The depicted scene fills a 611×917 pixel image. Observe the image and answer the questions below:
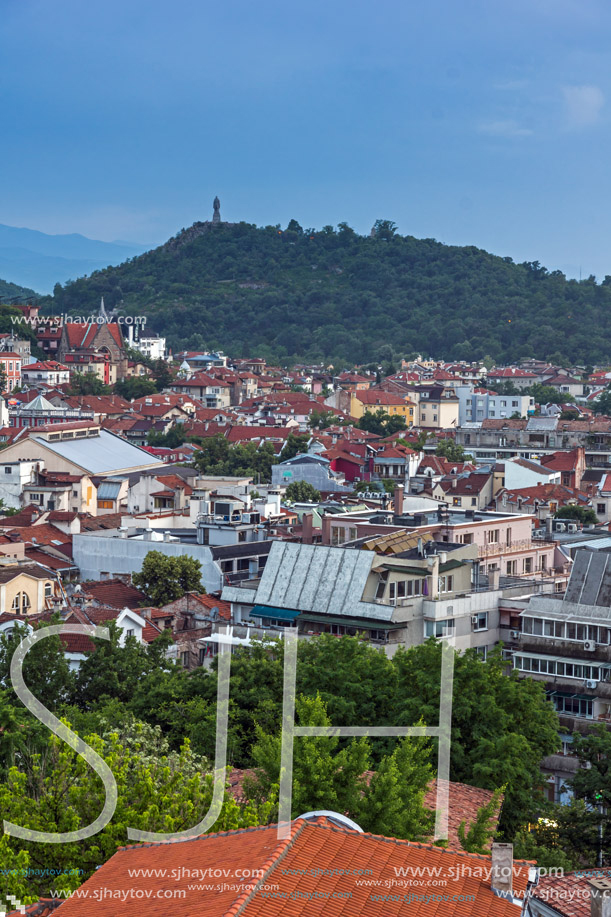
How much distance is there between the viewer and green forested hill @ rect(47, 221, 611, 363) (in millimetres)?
109000

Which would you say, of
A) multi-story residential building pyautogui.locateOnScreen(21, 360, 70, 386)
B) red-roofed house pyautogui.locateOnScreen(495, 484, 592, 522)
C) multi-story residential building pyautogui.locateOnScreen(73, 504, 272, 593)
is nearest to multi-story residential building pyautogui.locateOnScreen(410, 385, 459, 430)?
multi-story residential building pyautogui.locateOnScreen(21, 360, 70, 386)

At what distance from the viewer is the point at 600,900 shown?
23.9 ft

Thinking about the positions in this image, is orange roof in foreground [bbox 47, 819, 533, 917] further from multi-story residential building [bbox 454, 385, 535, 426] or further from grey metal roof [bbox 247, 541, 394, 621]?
multi-story residential building [bbox 454, 385, 535, 426]

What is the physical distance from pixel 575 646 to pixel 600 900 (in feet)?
33.1

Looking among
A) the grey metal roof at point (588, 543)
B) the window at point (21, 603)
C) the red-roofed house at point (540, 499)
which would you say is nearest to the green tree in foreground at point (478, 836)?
the window at point (21, 603)

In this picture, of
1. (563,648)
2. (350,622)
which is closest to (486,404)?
(350,622)

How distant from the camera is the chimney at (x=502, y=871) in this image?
22.9ft

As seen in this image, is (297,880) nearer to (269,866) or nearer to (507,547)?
(269,866)

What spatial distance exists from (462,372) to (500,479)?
151ft

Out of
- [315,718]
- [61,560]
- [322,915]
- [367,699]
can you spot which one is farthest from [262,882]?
[61,560]

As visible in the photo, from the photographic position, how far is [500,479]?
3869cm

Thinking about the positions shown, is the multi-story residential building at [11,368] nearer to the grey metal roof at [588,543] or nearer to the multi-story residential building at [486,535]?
the grey metal roof at [588,543]

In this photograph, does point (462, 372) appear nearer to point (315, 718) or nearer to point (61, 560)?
point (61, 560)

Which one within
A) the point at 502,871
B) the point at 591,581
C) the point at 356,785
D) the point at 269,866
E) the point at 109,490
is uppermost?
the point at 269,866
